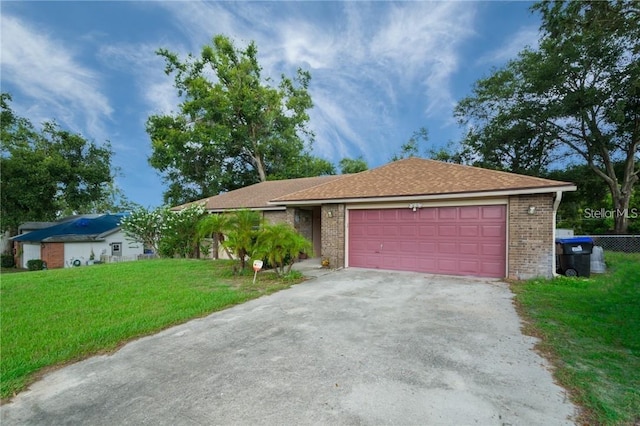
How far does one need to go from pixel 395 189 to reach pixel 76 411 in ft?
30.0

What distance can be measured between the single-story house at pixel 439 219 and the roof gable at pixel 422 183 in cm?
2

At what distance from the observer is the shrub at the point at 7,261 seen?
24270mm

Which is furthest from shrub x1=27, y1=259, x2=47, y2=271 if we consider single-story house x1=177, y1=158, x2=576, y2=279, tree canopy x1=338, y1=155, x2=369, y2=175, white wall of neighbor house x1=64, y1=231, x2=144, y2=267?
tree canopy x1=338, y1=155, x2=369, y2=175

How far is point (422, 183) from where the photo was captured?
9.95 m

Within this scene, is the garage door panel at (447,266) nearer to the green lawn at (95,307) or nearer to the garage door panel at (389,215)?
the garage door panel at (389,215)

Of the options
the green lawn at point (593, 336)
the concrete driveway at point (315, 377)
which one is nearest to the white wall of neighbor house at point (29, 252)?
the concrete driveway at point (315, 377)

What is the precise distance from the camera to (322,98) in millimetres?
27188

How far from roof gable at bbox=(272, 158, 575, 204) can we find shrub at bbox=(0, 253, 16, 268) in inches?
1070

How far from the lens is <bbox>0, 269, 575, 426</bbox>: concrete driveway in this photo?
248 cm

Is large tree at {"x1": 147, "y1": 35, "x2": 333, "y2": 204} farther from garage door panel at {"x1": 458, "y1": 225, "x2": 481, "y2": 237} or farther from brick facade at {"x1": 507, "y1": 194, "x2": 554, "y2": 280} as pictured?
brick facade at {"x1": 507, "y1": 194, "x2": 554, "y2": 280}

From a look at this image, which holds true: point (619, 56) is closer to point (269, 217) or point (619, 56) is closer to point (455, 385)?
point (269, 217)

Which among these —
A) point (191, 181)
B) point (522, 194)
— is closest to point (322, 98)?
point (191, 181)

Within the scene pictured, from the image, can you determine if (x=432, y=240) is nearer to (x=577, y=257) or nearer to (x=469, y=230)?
(x=469, y=230)

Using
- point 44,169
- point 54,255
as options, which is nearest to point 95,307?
point 54,255
